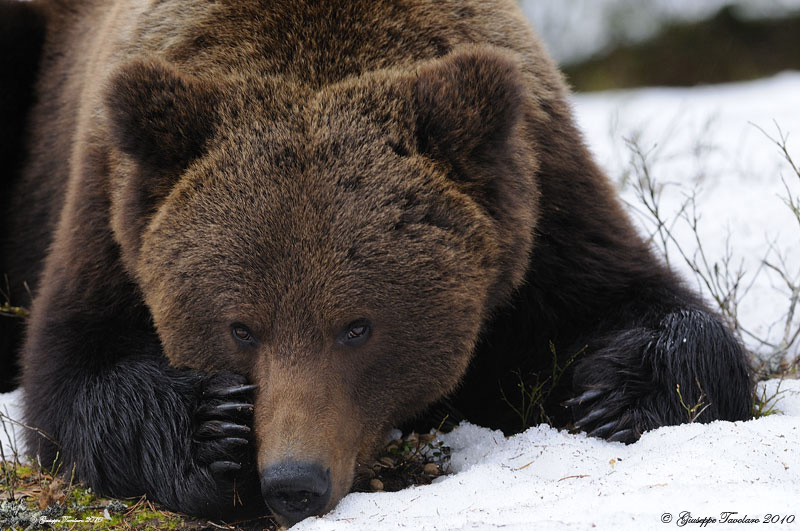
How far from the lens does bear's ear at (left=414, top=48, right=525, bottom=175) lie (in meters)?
3.73

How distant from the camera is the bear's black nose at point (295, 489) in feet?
10.8

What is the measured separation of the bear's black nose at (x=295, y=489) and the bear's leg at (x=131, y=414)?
1.47 feet

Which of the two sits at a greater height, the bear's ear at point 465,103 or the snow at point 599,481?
the bear's ear at point 465,103

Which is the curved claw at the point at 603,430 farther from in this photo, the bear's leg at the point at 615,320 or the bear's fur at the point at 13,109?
the bear's fur at the point at 13,109

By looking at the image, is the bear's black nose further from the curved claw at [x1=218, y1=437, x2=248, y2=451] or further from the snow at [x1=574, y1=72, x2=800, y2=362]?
the snow at [x1=574, y1=72, x2=800, y2=362]

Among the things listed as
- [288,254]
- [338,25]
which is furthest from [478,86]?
[288,254]

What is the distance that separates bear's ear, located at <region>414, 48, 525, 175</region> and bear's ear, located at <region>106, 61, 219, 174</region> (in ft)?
2.82

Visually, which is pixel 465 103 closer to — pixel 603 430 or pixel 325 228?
pixel 325 228

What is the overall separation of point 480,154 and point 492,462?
4.15 ft

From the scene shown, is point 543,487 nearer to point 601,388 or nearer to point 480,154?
point 601,388

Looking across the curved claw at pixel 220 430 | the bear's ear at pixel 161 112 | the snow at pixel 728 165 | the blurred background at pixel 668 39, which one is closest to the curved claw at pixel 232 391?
the curved claw at pixel 220 430

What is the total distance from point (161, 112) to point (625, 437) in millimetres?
2338

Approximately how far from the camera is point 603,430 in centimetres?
405

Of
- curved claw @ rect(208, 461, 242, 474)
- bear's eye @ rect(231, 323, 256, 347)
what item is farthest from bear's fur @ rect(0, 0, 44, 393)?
bear's eye @ rect(231, 323, 256, 347)
